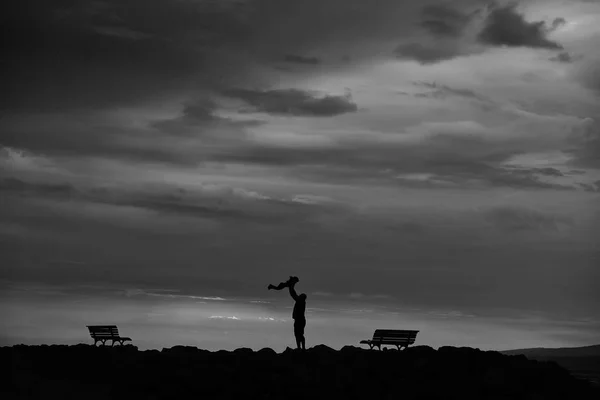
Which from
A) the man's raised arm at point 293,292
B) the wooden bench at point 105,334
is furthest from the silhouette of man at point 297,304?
the wooden bench at point 105,334

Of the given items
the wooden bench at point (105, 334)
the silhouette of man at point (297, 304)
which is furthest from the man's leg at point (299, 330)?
the wooden bench at point (105, 334)

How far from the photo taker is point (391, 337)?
2736 cm

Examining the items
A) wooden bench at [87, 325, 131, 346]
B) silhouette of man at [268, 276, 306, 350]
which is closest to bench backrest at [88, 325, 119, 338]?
wooden bench at [87, 325, 131, 346]

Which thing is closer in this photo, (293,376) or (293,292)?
(293,376)

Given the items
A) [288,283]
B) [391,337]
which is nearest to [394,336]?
[391,337]

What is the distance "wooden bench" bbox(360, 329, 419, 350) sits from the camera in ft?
88.6

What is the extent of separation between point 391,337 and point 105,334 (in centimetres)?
1073

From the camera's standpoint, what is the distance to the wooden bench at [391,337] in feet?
88.6

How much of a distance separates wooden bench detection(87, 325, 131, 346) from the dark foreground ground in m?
3.47

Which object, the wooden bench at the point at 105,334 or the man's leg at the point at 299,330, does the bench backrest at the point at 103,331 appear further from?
the man's leg at the point at 299,330

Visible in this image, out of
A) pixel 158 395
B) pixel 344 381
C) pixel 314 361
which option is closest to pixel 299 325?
pixel 314 361

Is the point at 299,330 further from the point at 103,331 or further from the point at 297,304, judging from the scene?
the point at 103,331

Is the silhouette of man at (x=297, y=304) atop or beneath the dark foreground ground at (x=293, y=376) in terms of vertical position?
atop

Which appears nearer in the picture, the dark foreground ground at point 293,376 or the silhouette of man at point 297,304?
the dark foreground ground at point 293,376
